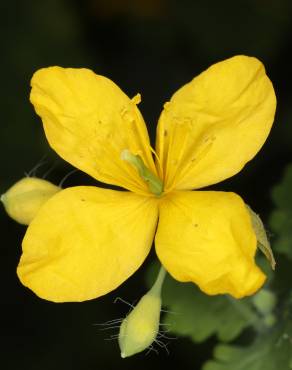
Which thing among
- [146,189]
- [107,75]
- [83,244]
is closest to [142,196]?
[146,189]

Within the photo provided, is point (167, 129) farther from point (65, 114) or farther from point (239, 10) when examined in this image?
point (239, 10)

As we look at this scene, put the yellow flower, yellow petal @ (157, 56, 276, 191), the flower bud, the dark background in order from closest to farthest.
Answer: the yellow flower
yellow petal @ (157, 56, 276, 191)
the flower bud
the dark background

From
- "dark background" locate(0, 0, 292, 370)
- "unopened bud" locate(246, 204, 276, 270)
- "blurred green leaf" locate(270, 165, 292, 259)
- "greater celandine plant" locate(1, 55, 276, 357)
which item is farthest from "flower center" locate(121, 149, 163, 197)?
"dark background" locate(0, 0, 292, 370)

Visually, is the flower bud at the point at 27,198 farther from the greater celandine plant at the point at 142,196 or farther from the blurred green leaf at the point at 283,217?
the blurred green leaf at the point at 283,217

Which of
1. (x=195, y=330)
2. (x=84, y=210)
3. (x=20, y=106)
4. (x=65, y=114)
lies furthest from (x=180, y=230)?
(x=20, y=106)

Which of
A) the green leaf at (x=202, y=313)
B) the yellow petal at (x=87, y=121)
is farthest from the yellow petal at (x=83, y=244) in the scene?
the green leaf at (x=202, y=313)

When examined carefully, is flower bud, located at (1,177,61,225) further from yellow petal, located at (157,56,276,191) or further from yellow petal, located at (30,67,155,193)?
yellow petal, located at (157,56,276,191)
